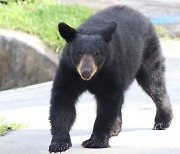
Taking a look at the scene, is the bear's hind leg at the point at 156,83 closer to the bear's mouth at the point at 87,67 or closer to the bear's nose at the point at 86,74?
the bear's mouth at the point at 87,67

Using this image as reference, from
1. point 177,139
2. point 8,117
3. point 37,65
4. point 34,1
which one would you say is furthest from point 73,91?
point 34,1

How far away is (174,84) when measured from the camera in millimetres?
10070

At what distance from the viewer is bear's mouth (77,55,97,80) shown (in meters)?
5.89

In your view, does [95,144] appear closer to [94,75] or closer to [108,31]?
[94,75]

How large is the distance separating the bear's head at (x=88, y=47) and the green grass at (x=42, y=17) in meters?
6.72

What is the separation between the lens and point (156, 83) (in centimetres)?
756

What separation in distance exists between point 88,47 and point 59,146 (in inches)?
35.0

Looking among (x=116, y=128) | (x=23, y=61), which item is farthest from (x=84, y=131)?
(x=23, y=61)

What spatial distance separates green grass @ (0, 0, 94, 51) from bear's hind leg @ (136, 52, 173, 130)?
5.54 meters

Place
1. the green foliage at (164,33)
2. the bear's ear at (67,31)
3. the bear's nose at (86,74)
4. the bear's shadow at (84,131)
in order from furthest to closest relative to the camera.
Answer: the green foliage at (164,33)
the bear's shadow at (84,131)
the bear's ear at (67,31)
the bear's nose at (86,74)

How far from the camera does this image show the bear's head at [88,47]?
5953mm

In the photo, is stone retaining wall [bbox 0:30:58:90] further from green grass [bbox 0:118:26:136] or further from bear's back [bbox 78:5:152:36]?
bear's back [bbox 78:5:152:36]

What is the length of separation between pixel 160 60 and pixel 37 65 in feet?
17.5

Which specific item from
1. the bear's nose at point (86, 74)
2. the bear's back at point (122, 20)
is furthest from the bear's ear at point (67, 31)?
the bear's nose at point (86, 74)
